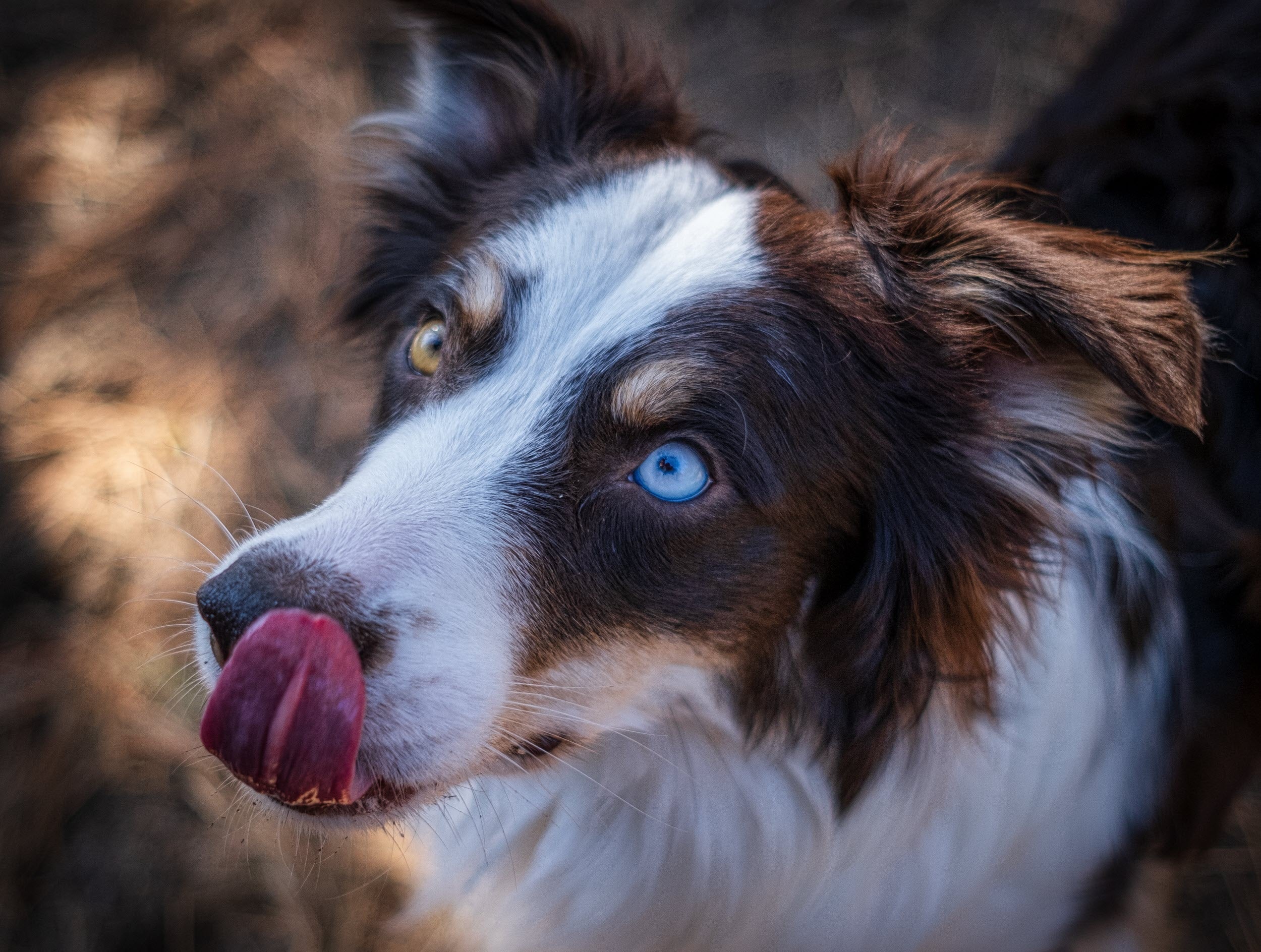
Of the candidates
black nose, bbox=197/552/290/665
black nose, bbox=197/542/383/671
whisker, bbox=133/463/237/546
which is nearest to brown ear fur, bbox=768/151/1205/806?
black nose, bbox=197/542/383/671

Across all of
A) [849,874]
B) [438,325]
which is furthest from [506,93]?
[849,874]

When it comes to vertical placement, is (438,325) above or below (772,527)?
above

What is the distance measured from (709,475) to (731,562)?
15 cm

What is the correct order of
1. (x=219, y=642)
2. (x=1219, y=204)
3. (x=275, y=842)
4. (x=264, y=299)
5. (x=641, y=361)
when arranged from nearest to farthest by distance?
(x=219, y=642) < (x=641, y=361) < (x=1219, y=204) < (x=275, y=842) < (x=264, y=299)

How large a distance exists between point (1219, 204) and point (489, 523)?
5.48 ft

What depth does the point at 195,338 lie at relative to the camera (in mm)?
3736

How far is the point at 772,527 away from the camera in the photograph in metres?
1.57

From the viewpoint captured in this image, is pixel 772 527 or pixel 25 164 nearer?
pixel 772 527

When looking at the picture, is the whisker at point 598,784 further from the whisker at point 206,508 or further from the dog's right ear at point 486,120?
the dog's right ear at point 486,120

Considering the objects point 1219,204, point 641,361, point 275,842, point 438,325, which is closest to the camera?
point 641,361

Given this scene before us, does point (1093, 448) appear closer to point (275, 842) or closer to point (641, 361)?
point (641, 361)

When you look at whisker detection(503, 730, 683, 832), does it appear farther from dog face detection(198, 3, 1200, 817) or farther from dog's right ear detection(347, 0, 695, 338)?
dog's right ear detection(347, 0, 695, 338)

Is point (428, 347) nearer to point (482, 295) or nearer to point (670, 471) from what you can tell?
point (482, 295)

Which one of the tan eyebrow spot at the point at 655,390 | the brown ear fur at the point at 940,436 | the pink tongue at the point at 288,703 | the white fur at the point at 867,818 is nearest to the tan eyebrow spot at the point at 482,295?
the tan eyebrow spot at the point at 655,390
